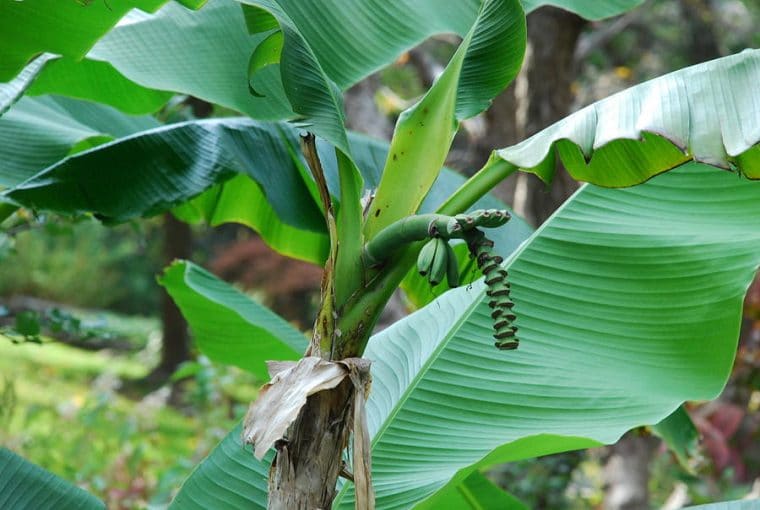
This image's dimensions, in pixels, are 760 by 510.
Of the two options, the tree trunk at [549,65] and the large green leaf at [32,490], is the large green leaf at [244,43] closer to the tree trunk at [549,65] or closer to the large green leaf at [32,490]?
the large green leaf at [32,490]

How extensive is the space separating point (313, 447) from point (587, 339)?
670mm

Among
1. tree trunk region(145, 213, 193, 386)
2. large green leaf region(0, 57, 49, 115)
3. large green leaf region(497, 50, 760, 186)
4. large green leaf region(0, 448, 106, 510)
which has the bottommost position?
tree trunk region(145, 213, 193, 386)

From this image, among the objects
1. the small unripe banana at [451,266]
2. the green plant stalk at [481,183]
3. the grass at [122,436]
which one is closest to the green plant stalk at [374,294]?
the green plant stalk at [481,183]

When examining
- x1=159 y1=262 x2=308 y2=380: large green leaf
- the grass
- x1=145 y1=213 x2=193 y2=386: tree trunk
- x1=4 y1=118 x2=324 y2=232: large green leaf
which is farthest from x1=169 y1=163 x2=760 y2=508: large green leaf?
x1=145 y1=213 x2=193 y2=386: tree trunk

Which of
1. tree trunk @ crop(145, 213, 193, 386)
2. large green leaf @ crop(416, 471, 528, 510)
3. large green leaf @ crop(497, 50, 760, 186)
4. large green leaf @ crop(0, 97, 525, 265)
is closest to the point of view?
large green leaf @ crop(497, 50, 760, 186)

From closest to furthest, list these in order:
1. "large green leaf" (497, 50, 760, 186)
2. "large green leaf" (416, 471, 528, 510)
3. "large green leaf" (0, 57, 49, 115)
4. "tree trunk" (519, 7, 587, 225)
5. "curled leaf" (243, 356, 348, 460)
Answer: "large green leaf" (497, 50, 760, 186), "curled leaf" (243, 356, 348, 460), "large green leaf" (0, 57, 49, 115), "large green leaf" (416, 471, 528, 510), "tree trunk" (519, 7, 587, 225)

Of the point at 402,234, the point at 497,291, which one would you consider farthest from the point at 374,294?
the point at 497,291

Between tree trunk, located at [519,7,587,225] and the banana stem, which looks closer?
the banana stem

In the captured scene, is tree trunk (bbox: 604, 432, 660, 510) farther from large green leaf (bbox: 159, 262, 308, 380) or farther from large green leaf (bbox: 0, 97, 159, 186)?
large green leaf (bbox: 0, 97, 159, 186)

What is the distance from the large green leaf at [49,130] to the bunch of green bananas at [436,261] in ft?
3.45

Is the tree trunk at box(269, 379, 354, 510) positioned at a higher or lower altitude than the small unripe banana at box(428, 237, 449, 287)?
lower

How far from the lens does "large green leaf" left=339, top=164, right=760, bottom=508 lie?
1.46 m

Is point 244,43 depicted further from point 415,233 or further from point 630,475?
point 630,475

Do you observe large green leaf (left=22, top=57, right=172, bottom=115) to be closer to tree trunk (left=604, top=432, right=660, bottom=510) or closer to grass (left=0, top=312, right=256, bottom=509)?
grass (left=0, top=312, right=256, bottom=509)
